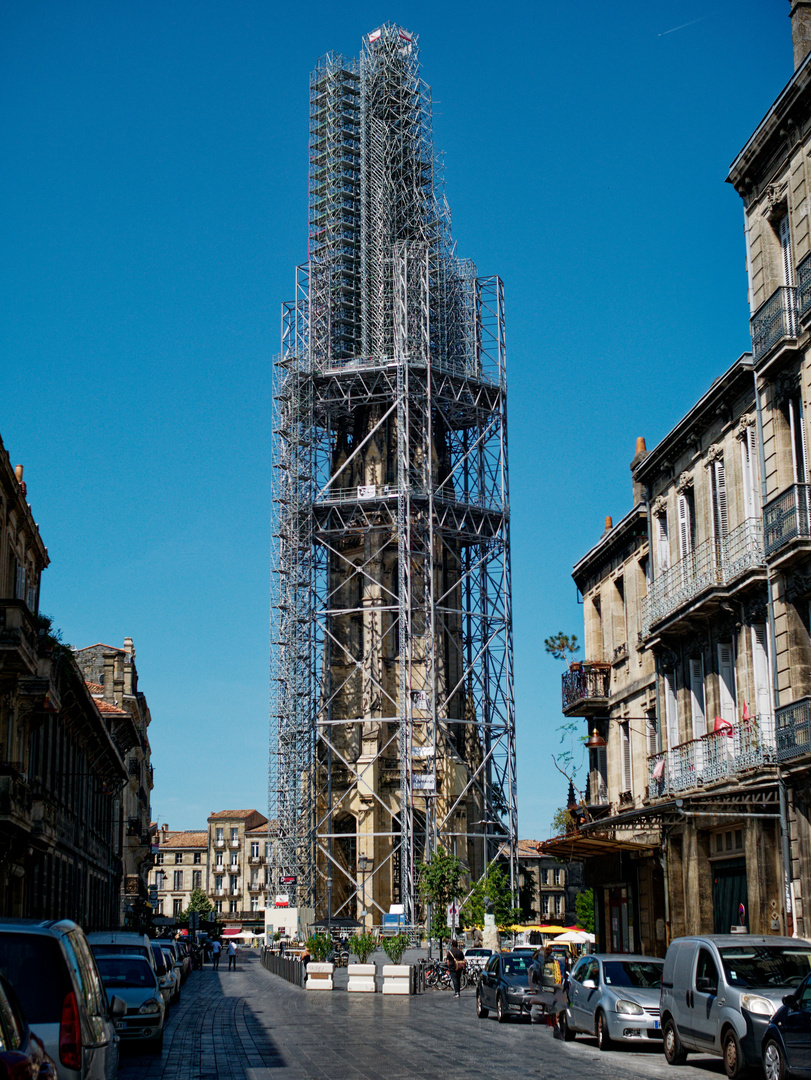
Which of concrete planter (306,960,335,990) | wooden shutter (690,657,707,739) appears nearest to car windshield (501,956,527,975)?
wooden shutter (690,657,707,739)

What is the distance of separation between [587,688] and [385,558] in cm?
3218

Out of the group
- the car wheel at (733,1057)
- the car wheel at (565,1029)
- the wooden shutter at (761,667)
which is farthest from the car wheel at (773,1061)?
the wooden shutter at (761,667)

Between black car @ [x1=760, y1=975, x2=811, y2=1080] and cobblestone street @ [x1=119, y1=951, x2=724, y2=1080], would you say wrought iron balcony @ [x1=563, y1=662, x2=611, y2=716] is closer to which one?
cobblestone street @ [x1=119, y1=951, x2=724, y2=1080]

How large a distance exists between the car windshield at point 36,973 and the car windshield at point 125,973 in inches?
504

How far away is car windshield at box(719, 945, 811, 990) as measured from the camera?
1755 centimetres

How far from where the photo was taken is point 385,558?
230 feet

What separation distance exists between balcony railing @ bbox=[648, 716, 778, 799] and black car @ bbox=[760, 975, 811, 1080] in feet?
33.6

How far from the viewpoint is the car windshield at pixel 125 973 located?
22.1 m

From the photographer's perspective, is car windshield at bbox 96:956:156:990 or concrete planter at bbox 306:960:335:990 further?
concrete planter at bbox 306:960:335:990

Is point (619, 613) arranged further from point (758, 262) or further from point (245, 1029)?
point (245, 1029)

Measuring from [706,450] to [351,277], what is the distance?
160 feet

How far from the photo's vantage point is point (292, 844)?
68125 millimetres

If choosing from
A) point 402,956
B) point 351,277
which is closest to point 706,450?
point 402,956

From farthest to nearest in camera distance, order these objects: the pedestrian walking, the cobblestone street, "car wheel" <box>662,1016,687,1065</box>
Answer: the pedestrian walking < "car wheel" <box>662,1016,687,1065</box> < the cobblestone street
